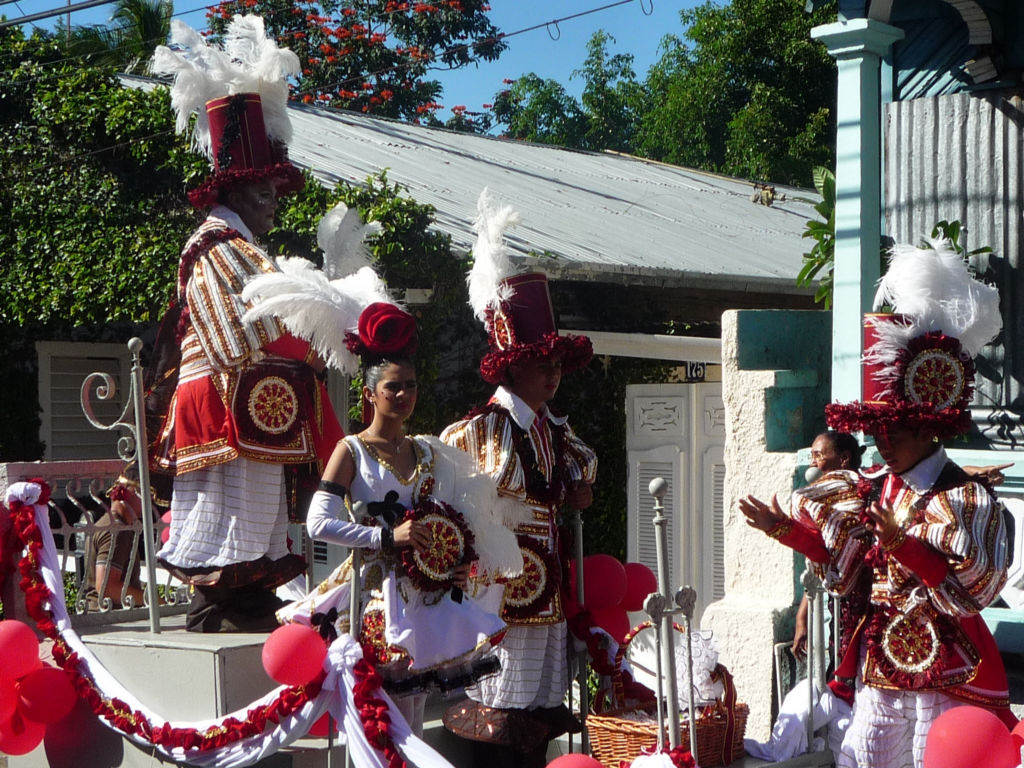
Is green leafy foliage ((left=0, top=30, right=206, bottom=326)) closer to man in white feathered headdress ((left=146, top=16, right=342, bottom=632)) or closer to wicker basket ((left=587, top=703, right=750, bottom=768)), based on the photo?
man in white feathered headdress ((left=146, top=16, right=342, bottom=632))

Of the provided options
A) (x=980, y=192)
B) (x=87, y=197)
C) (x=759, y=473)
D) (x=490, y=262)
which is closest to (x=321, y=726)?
(x=490, y=262)

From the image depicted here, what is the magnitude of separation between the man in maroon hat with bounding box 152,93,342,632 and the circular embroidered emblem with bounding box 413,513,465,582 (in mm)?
1115

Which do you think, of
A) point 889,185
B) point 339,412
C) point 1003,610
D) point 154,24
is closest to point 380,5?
point 154,24

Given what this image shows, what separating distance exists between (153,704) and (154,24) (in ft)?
58.6

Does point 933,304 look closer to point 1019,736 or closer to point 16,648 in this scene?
point 1019,736

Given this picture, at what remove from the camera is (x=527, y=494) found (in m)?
5.01

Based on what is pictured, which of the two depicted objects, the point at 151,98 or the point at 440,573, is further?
the point at 151,98

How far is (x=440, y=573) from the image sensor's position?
4.53m

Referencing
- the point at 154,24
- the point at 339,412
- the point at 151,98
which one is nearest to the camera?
the point at 339,412

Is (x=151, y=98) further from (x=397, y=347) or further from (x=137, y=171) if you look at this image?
(x=397, y=347)

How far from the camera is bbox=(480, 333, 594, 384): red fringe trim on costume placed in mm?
5000

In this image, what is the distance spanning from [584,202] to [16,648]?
6658mm

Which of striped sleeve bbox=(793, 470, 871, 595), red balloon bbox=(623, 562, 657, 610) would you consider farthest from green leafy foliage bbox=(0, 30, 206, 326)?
striped sleeve bbox=(793, 470, 871, 595)

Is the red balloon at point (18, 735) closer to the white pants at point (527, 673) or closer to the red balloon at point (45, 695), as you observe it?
the red balloon at point (45, 695)
